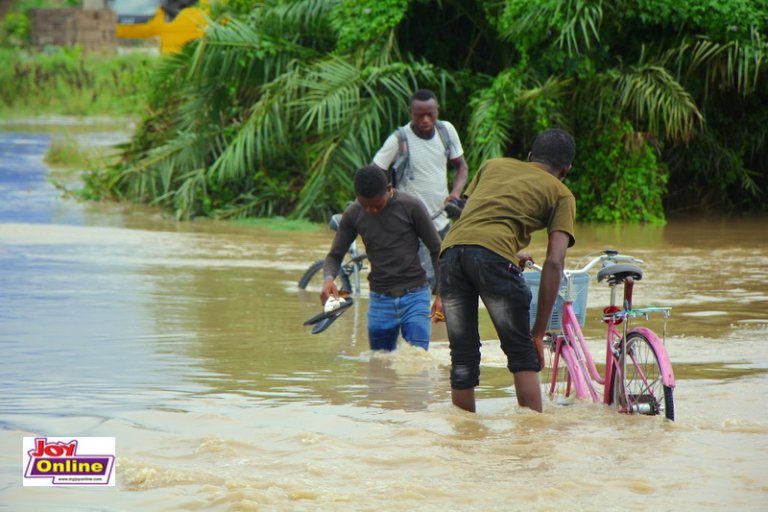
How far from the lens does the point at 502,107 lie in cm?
1669

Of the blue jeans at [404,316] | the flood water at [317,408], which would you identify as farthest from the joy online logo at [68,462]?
the blue jeans at [404,316]

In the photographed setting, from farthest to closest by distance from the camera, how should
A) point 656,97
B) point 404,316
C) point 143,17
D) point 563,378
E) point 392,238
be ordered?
point 143,17, point 656,97, point 404,316, point 392,238, point 563,378

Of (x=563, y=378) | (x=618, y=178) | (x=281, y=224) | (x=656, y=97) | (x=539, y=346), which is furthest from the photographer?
(x=281, y=224)

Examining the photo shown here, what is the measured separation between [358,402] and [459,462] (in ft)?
5.05

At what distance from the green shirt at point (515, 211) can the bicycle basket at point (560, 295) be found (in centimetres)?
30

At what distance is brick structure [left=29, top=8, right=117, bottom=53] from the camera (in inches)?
2064

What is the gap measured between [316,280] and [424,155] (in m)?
2.46

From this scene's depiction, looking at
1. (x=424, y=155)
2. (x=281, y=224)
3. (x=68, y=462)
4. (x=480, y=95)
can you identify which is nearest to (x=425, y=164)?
(x=424, y=155)

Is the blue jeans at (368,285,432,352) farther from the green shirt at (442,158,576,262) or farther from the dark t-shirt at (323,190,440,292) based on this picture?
the green shirt at (442,158,576,262)

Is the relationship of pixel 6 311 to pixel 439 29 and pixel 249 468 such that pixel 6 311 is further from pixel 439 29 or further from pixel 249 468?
pixel 439 29

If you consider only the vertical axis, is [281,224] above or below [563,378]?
below

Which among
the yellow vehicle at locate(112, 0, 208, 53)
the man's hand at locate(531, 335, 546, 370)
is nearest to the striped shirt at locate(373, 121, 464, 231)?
the man's hand at locate(531, 335, 546, 370)

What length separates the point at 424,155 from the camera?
34.4 ft

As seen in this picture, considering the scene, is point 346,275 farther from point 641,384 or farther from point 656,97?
point 656,97
